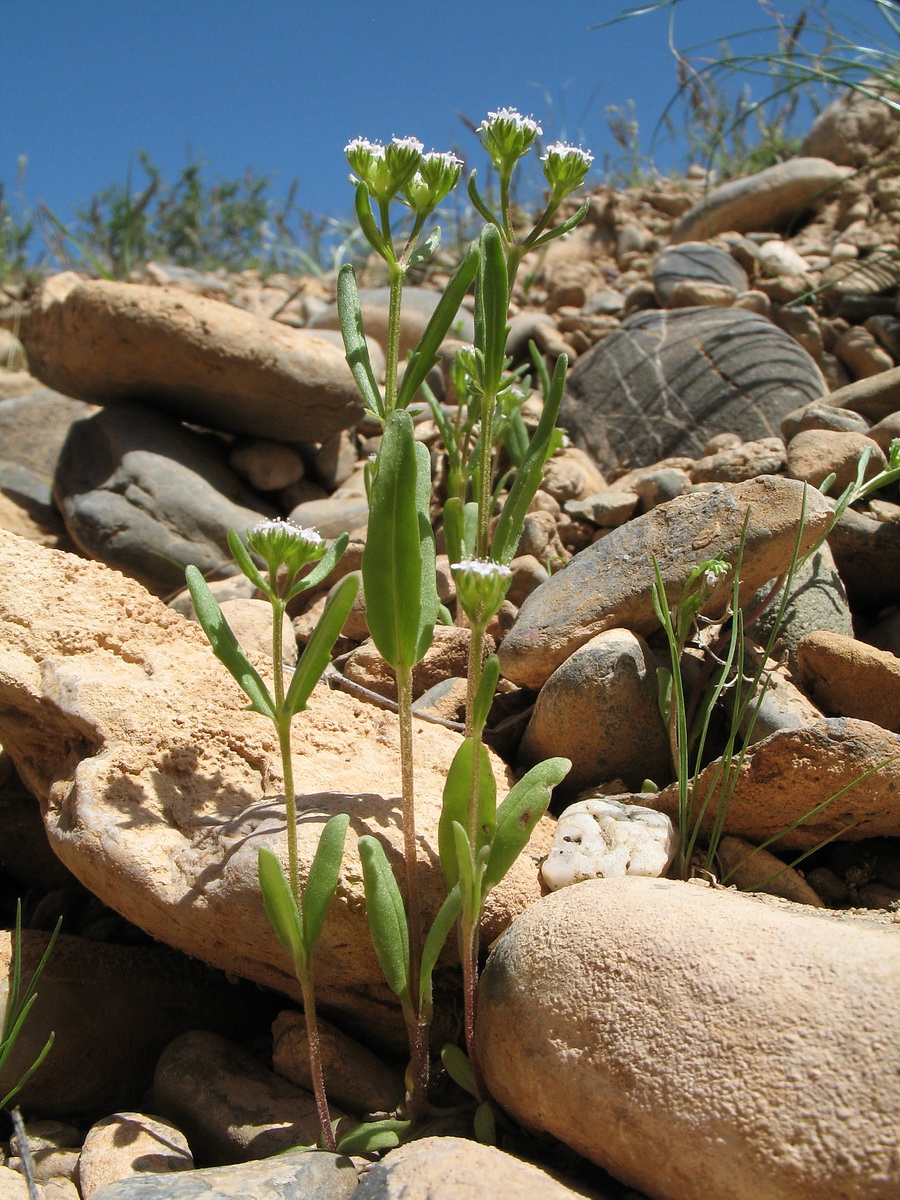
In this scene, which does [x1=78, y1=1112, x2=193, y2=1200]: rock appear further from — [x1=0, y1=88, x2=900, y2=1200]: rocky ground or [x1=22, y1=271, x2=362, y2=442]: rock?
[x1=22, y1=271, x2=362, y2=442]: rock

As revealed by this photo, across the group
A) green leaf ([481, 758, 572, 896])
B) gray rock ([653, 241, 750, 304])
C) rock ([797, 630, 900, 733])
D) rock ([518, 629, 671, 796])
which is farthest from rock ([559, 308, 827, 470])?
green leaf ([481, 758, 572, 896])

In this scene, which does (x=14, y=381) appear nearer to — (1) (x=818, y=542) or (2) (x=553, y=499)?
(2) (x=553, y=499)

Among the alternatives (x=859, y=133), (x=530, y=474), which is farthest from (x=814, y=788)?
(x=859, y=133)

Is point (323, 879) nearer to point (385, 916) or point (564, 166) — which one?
point (385, 916)

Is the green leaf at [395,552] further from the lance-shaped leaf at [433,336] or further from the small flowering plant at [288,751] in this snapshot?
the lance-shaped leaf at [433,336]

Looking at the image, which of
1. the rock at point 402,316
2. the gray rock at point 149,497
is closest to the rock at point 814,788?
the gray rock at point 149,497

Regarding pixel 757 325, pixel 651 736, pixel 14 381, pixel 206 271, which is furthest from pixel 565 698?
pixel 206 271
